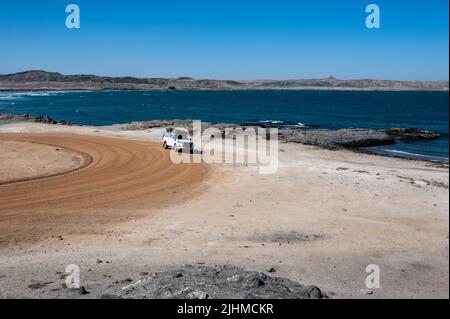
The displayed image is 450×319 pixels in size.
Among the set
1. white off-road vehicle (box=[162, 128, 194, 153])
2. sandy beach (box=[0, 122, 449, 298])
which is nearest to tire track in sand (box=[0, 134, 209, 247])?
sandy beach (box=[0, 122, 449, 298])

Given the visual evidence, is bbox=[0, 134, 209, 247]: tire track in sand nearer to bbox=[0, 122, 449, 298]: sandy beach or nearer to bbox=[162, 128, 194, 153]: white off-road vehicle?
bbox=[0, 122, 449, 298]: sandy beach

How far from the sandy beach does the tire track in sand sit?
0.25ft

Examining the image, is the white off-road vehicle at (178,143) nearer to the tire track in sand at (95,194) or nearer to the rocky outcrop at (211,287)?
the tire track in sand at (95,194)

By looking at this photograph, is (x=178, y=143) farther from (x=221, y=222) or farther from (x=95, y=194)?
(x=221, y=222)

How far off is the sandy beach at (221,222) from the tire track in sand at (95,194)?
2.9 inches

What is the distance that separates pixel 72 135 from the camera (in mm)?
50250

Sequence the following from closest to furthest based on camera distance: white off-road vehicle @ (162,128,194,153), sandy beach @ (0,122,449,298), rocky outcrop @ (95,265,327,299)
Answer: rocky outcrop @ (95,265,327,299) → sandy beach @ (0,122,449,298) → white off-road vehicle @ (162,128,194,153)

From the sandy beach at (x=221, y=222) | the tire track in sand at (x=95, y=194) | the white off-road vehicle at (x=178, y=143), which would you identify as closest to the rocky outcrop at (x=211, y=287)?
the sandy beach at (x=221, y=222)

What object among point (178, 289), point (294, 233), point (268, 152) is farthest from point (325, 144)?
point (178, 289)

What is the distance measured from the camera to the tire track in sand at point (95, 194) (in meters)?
19.2

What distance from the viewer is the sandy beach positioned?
41.1 feet

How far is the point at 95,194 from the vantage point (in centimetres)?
2430
